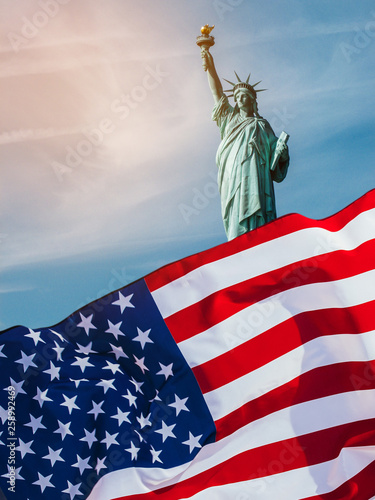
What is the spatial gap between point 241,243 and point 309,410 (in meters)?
2.17

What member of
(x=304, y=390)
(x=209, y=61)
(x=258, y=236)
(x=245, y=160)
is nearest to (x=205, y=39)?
(x=209, y=61)

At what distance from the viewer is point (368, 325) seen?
788cm

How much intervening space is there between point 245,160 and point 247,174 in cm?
37

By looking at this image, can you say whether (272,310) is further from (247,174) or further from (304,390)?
(247,174)

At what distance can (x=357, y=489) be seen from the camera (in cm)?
692

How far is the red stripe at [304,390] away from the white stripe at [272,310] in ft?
2.28

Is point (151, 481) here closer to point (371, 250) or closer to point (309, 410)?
point (309, 410)

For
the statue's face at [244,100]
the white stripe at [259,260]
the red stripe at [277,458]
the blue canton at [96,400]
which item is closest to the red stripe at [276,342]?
the blue canton at [96,400]

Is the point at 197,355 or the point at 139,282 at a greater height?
the point at 139,282

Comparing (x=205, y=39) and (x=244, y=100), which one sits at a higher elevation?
(x=205, y=39)

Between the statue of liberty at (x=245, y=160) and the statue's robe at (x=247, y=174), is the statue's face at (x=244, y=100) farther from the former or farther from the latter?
the statue's robe at (x=247, y=174)

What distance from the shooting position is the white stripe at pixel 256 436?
23.6 ft

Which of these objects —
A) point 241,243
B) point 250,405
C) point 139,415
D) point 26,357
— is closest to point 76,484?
point 139,415

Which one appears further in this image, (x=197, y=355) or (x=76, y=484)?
(x=197, y=355)
